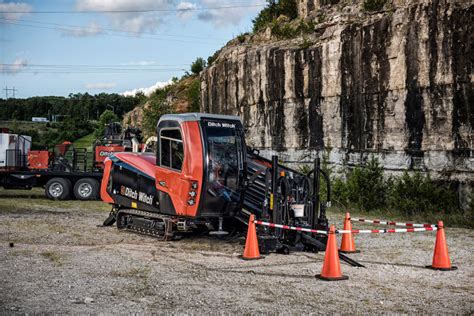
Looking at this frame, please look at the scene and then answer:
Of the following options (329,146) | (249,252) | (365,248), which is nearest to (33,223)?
(249,252)

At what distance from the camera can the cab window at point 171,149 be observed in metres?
12.6

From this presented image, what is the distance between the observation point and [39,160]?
25875 mm

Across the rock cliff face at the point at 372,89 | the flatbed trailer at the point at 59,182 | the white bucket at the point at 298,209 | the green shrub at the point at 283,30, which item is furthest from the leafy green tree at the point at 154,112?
the white bucket at the point at 298,209

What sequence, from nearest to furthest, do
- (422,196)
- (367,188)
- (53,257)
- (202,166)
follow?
(53,257) → (202,166) → (422,196) → (367,188)

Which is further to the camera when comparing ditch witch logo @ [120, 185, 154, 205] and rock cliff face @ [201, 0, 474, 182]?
rock cliff face @ [201, 0, 474, 182]

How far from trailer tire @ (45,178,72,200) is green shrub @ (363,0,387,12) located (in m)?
14.6

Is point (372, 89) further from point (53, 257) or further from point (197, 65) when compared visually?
point (197, 65)

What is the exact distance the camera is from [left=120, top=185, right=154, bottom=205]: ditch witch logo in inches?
538

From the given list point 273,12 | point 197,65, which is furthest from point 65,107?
point 273,12

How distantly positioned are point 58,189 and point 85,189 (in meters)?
1.12

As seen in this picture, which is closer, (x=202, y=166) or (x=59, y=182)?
(x=202, y=166)

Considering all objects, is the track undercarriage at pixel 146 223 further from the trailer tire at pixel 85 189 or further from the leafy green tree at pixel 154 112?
the leafy green tree at pixel 154 112

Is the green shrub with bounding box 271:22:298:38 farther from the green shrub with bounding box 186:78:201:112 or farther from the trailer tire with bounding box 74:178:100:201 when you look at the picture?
the green shrub with bounding box 186:78:201:112

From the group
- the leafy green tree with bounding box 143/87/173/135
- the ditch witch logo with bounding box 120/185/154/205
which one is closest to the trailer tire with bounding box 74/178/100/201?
the ditch witch logo with bounding box 120/185/154/205
